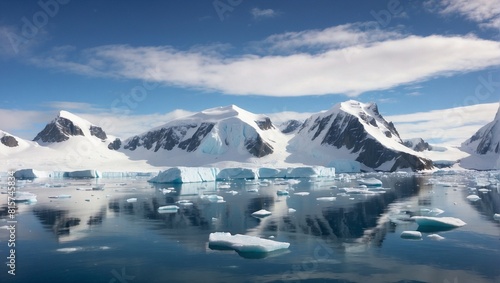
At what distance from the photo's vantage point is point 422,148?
639ft

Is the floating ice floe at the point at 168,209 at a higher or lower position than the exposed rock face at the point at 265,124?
lower

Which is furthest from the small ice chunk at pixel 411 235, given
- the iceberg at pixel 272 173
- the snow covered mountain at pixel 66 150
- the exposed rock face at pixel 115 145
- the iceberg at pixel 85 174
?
the exposed rock face at pixel 115 145

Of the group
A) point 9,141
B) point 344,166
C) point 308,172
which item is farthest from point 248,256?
point 9,141

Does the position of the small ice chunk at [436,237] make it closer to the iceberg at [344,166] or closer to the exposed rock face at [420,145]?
the iceberg at [344,166]

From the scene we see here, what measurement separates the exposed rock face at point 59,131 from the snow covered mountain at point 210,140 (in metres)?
20.9

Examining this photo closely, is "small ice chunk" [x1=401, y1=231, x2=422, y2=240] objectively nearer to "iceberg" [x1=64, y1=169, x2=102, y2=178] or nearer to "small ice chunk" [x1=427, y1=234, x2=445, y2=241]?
"small ice chunk" [x1=427, y1=234, x2=445, y2=241]

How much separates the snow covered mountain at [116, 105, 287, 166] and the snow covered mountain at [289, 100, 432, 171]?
42.4ft

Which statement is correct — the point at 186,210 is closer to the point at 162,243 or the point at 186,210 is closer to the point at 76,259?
the point at 162,243

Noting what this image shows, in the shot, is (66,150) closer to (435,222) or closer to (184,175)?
(184,175)

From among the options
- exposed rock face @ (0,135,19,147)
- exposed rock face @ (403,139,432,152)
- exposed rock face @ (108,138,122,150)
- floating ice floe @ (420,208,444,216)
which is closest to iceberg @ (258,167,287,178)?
floating ice floe @ (420,208,444,216)

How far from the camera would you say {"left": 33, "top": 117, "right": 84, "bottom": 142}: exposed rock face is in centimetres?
16850

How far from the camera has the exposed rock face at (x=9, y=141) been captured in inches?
6019

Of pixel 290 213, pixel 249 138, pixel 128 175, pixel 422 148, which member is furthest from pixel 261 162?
pixel 290 213

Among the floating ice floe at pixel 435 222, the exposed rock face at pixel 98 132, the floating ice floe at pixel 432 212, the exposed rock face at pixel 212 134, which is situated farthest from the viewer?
the exposed rock face at pixel 98 132
